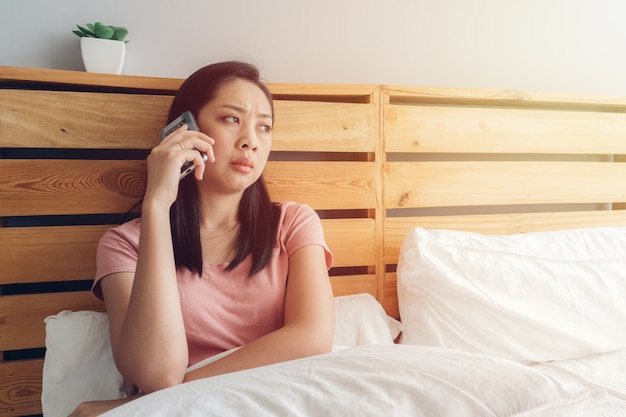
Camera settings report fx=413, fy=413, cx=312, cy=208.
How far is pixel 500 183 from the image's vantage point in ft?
4.46

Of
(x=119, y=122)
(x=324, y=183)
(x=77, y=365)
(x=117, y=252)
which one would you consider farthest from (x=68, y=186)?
(x=324, y=183)

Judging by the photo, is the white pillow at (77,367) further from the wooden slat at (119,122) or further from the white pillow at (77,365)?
the wooden slat at (119,122)

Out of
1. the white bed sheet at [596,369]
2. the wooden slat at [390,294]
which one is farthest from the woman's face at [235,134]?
the white bed sheet at [596,369]

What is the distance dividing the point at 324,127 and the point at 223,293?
57 centimetres

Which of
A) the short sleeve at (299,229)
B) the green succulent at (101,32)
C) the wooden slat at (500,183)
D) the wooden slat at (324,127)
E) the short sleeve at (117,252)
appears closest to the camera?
the short sleeve at (117,252)

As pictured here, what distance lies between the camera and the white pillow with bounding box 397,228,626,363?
1.09 metres

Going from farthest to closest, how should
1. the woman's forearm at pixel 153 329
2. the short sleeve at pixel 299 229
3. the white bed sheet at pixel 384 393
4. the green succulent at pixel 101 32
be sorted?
the green succulent at pixel 101 32 < the short sleeve at pixel 299 229 < the woman's forearm at pixel 153 329 < the white bed sheet at pixel 384 393

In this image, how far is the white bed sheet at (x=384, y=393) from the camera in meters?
0.47

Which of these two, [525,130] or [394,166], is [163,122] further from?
[525,130]

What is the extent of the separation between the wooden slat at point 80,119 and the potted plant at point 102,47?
0.27ft

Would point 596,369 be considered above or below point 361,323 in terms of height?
below

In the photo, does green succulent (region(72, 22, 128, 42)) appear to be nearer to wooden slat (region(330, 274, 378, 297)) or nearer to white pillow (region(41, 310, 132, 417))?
white pillow (region(41, 310, 132, 417))

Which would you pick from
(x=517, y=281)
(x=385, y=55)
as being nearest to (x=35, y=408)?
(x=517, y=281)

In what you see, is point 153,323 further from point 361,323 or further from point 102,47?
point 102,47
